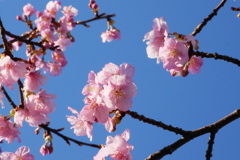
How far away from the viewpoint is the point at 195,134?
1.78 meters

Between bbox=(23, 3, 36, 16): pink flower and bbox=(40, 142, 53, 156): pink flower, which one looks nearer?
bbox=(40, 142, 53, 156): pink flower

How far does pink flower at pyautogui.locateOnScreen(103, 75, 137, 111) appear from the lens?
1760mm

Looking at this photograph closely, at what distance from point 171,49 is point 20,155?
1.71 meters

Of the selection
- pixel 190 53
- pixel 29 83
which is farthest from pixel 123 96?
pixel 29 83

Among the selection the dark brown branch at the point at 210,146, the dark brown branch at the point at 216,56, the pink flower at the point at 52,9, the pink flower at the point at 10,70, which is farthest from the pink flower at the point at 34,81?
the pink flower at the point at 52,9

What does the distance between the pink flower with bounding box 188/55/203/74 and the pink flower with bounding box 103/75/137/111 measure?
0.73m

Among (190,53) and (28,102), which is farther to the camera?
(28,102)

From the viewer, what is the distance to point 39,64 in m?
4.32

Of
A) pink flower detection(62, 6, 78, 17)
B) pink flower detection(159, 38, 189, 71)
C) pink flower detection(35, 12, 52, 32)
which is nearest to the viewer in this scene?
pink flower detection(159, 38, 189, 71)

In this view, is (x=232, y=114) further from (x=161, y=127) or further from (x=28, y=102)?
(x=28, y=102)

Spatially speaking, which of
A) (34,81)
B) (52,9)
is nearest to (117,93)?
(34,81)

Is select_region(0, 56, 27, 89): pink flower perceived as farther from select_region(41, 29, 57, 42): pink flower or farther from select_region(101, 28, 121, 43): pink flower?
select_region(101, 28, 121, 43): pink flower

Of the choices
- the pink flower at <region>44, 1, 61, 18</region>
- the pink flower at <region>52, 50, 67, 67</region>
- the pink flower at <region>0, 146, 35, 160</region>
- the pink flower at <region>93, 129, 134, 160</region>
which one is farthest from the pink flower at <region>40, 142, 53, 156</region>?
the pink flower at <region>44, 1, 61, 18</region>

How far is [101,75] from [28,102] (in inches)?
33.1
